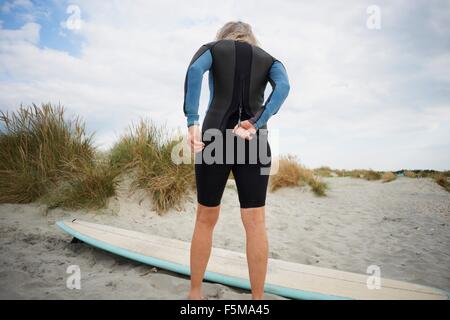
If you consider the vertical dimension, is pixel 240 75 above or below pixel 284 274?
above

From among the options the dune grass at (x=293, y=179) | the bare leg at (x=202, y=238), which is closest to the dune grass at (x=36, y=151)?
Answer: the bare leg at (x=202, y=238)

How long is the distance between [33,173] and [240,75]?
174 inches

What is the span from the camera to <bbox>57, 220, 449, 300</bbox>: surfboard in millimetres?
2242

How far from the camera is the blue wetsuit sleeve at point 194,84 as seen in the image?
1.74 meters

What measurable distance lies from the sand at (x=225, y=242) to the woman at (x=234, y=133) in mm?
617

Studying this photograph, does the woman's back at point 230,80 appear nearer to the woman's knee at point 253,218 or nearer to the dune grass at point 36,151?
the woman's knee at point 253,218

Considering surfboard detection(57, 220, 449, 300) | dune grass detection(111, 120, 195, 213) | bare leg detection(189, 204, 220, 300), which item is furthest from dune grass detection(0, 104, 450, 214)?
bare leg detection(189, 204, 220, 300)

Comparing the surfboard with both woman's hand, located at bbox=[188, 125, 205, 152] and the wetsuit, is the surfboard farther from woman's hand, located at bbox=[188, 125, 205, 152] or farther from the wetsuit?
woman's hand, located at bbox=[188, 125, 205, 152]

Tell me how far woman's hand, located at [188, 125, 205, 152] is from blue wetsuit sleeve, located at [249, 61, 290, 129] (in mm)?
327

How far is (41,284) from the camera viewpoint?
2264mm

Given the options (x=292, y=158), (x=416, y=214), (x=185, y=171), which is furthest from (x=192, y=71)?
(x=292, y=158)

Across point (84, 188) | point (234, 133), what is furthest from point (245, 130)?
point (84, 188)

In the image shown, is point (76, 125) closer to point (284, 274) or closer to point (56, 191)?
point (56, 191)

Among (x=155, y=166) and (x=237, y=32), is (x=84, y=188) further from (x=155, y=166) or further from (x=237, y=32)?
(x=237, y=32)
